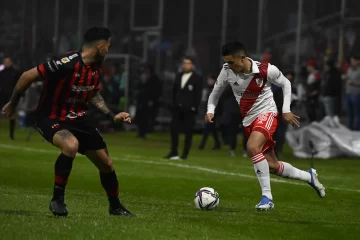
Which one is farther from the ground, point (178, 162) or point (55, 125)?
point (55, 125)

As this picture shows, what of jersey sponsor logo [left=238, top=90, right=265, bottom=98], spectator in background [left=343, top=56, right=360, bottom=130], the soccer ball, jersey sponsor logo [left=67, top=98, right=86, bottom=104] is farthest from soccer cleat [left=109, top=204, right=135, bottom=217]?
spectator in background [left=343, top=56, right=360, bottom=130]

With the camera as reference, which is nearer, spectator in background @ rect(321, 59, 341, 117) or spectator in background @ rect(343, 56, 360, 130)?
spectator in background @ rect(343, 56, 360, 130)

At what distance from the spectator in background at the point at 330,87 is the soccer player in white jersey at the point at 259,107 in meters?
15.7

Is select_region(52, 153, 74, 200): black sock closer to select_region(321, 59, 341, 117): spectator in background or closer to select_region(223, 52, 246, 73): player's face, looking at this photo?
select_region(223, 52, 246, 73): player's face

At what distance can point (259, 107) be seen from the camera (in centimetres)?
1308

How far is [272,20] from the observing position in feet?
112

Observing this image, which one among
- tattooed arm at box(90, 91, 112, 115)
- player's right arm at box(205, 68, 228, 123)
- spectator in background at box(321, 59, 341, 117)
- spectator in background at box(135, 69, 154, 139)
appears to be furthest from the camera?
spectator in background at box(135, 69, 154, 139)

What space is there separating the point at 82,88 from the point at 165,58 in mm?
27149

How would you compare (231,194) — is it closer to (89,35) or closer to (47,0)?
(89,35)

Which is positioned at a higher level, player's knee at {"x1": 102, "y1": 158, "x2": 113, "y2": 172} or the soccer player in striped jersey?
the soccer player in striped jersey

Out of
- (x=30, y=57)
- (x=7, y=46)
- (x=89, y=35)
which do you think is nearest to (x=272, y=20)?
(x=30, y=57)

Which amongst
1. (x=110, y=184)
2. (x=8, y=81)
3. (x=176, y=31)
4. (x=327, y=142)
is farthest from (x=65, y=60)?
(x=176, y=31)

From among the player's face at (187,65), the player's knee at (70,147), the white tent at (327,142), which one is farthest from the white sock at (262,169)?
the white tent at (327,142)

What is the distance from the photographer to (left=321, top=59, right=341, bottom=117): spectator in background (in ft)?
94.2
